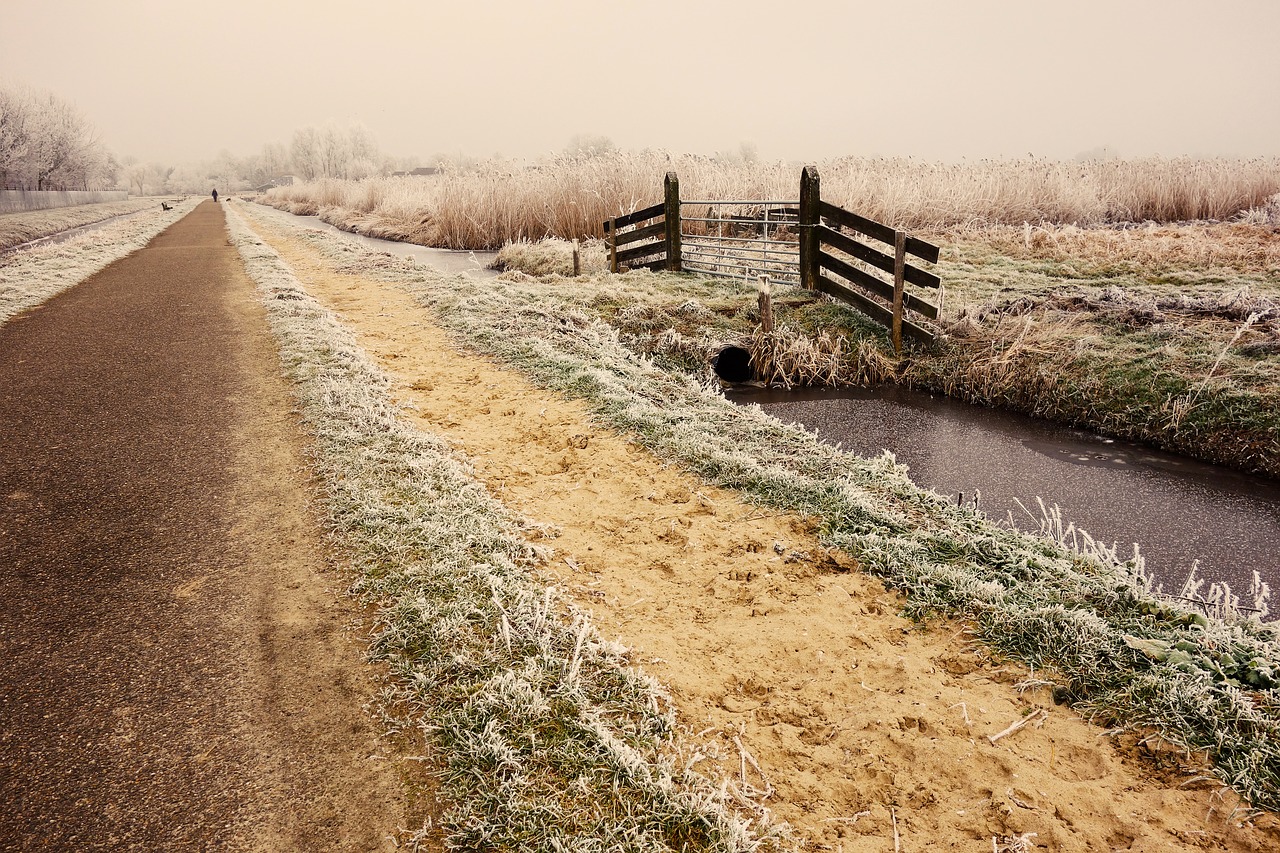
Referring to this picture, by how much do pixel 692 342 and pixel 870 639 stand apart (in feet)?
19.4

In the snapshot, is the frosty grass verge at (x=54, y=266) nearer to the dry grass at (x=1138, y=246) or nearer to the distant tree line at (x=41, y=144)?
the dry grass at (x=1138, y=246)

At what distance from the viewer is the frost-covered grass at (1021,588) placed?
8.48 ft

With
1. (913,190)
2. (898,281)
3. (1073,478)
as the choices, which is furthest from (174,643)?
(913,190)

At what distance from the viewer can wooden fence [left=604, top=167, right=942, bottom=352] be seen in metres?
8.18

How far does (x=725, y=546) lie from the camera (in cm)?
397

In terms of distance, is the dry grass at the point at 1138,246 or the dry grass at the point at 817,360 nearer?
the dry grass at the point at 817,360

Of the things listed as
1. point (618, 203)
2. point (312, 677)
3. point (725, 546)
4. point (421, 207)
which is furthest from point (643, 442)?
point (421, 207)

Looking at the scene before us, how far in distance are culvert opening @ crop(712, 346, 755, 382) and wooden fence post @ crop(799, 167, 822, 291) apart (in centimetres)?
198

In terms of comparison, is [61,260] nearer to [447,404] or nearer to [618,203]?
[618,203]

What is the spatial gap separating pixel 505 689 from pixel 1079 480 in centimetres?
524

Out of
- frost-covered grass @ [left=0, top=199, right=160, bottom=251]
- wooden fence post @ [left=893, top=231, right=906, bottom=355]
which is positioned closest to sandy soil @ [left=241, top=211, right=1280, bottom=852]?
wooden fence post @ [left=893, top=231, right=906, bottom=355]

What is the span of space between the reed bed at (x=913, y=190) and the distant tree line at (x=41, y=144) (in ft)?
160

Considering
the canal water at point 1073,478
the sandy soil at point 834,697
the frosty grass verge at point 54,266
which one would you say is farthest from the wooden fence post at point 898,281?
the frosty grass verge at point 54,266

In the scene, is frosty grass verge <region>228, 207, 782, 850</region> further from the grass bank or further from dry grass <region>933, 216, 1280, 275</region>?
dry grass <region>933, 216, 1280, 275</region>
